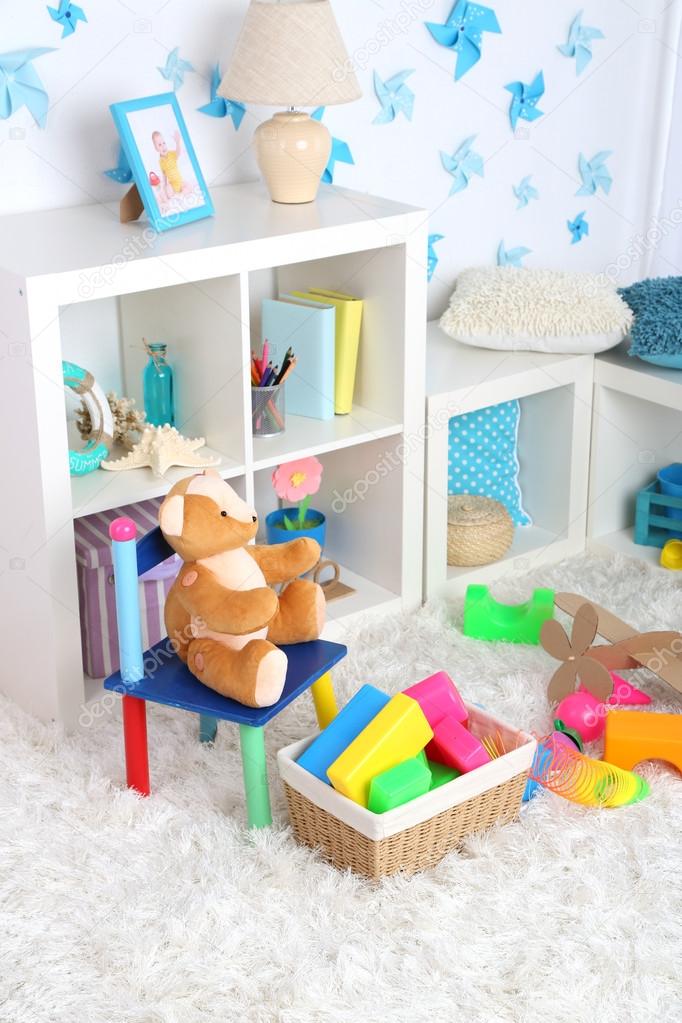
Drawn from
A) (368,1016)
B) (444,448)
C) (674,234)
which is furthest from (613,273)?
(368,1016)

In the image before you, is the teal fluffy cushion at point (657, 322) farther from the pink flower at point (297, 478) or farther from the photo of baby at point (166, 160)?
the photo of baby at point (166, 160)

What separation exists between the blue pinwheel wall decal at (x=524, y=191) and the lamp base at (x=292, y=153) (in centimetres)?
66

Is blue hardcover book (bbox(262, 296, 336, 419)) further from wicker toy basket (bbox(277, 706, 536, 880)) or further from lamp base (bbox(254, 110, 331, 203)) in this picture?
wicker toy basket (bbox(277, 706, 536, 880))

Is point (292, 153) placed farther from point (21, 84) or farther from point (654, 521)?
point (654, 521)

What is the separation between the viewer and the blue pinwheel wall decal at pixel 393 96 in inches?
89.9

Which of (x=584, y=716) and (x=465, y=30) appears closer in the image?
(x=584, y=716)

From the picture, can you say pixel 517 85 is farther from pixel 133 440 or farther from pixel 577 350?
pixel 133 440

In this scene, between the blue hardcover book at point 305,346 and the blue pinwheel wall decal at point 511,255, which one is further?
the blue pinwheel wall decal at point 511,255

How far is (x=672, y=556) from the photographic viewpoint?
7.93 ft

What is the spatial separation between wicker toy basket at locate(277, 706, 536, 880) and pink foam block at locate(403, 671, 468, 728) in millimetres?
69

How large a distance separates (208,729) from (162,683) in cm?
22

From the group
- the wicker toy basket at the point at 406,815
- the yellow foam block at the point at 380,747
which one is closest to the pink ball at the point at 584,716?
the wicker toy basket at the point at 406,815

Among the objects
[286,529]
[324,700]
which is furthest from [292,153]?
[324,700]

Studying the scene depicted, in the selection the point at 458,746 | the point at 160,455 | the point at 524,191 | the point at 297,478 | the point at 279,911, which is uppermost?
the point at 524,191
